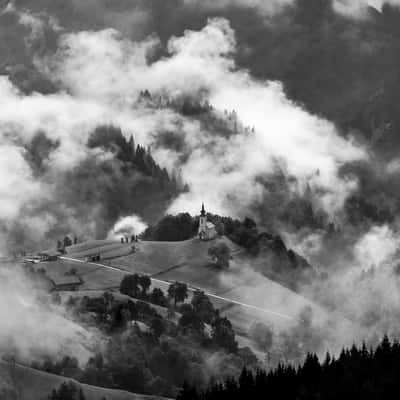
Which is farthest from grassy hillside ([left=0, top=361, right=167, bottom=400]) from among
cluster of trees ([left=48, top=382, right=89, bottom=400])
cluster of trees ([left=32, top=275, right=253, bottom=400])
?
cluster of trees ([left=32, top=275, right=253, bottom=400])

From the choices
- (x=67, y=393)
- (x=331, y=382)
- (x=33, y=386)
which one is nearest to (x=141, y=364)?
(x=33, y=386)

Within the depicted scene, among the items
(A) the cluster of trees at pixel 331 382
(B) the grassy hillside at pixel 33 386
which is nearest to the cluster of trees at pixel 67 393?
(B) the grassy hillside at pixel 33 386

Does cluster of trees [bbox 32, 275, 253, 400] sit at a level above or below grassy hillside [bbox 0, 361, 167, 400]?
above

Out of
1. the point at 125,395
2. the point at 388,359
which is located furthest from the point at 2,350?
the point at 388,359

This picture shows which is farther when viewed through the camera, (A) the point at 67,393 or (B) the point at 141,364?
(B) the point at 141,364

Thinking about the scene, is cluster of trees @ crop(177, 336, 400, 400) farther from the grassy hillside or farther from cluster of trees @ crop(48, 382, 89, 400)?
cluster of trees @ crop(48, 382, 89, 400)

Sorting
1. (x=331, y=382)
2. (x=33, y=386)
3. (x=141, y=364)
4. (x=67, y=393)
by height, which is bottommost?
(x=67, y=393)

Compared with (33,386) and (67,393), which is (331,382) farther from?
(33,386)
